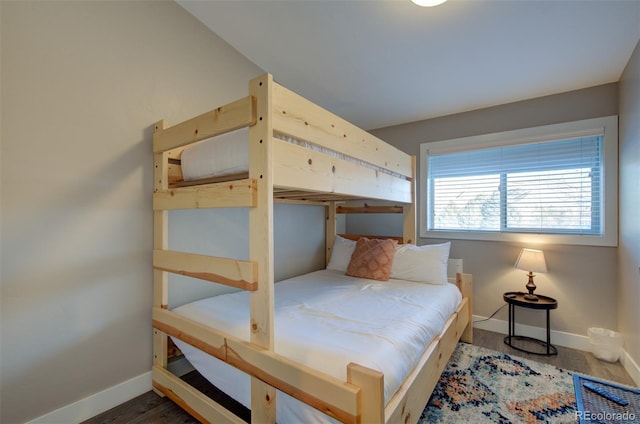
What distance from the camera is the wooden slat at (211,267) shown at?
1154 millimetres

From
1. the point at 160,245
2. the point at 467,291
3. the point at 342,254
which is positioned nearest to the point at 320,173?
the point at 160,245

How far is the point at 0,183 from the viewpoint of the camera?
1.24 meters

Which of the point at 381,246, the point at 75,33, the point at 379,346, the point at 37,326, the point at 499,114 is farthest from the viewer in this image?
the point at 499,114

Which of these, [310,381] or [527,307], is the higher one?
Result: [310,381]

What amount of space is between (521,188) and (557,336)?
136cm

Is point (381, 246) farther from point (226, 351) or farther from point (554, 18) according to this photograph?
point (554, 18)

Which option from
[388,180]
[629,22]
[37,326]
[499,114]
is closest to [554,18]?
[629,22]

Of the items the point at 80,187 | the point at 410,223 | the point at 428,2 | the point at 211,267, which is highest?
the point at 428,2

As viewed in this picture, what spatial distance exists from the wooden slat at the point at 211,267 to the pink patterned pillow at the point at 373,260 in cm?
149

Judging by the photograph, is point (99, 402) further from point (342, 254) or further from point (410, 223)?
point (410, 223)

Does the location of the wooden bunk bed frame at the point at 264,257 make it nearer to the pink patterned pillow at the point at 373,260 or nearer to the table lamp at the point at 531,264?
the pink patterned pillow at the point at 373,260

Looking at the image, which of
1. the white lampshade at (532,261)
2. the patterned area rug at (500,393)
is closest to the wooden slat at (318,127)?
the patterned area rug at (500,393)

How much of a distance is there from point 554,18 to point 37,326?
3.29 metres

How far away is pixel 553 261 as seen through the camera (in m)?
2.48
